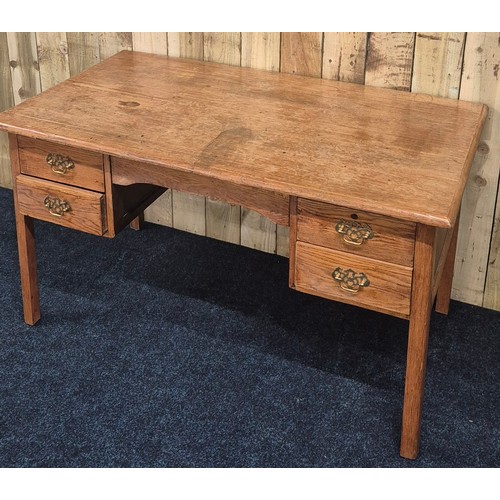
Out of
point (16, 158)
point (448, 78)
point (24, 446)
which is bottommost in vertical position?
point (24, 446)

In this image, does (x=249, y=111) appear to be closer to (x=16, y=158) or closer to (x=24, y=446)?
(x=16, y=158)

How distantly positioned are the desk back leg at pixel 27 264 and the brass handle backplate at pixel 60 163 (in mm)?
121

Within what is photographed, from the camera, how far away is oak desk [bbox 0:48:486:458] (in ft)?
6.31

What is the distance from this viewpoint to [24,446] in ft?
6.98

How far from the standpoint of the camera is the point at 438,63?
2.37 m

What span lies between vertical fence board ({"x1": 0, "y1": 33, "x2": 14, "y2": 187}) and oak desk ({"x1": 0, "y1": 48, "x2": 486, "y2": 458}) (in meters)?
0.60

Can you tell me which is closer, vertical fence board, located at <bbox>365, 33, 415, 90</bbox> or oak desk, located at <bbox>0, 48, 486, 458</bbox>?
oak desk, located at <bbox>0, 48, 486, 458</bbox>

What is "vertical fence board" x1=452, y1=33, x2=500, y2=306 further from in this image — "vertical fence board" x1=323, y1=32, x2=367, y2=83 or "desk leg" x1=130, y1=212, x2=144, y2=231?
"desk leg" x1=130, y1=212, x2=144, y2=231

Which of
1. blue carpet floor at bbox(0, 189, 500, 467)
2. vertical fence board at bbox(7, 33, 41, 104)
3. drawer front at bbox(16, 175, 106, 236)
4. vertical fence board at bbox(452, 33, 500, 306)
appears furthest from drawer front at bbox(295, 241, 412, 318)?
vertical fence board at bbox(7, 33, 41, 104)

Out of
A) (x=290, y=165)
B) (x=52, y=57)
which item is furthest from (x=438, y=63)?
(x=52, y=57)

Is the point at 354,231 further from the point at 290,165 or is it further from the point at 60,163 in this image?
the point at 60,163

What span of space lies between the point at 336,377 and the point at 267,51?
95 centimetres

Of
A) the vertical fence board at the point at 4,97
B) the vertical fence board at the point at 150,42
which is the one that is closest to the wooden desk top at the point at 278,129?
the vertical fence board at the point at 150,42
